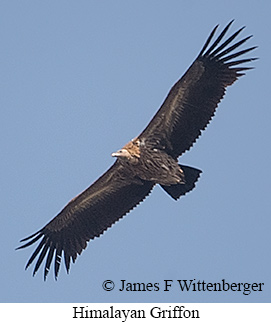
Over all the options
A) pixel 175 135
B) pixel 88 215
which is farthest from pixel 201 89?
pixel 88 215

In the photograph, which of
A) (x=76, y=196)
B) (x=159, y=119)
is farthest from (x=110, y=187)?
(x=159, y=119)

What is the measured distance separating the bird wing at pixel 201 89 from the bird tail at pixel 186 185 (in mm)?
623

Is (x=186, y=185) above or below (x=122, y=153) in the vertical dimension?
below

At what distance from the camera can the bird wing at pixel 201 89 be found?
17016 mm

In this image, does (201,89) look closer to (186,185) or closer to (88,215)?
(186,185)

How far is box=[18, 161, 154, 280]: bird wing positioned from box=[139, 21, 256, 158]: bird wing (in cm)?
138

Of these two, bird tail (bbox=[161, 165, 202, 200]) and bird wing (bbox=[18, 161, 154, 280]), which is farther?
bird wing (bbox=[18, 161, 154, 280])

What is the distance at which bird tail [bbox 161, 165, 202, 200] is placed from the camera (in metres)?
17.4

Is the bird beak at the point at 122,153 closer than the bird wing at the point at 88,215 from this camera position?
Yes

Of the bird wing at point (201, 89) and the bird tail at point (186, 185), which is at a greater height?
the bird wing at point (201, 89)

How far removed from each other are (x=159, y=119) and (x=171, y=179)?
103 centimetres

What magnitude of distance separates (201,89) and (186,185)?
1652 mm

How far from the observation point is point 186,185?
57.2ft
